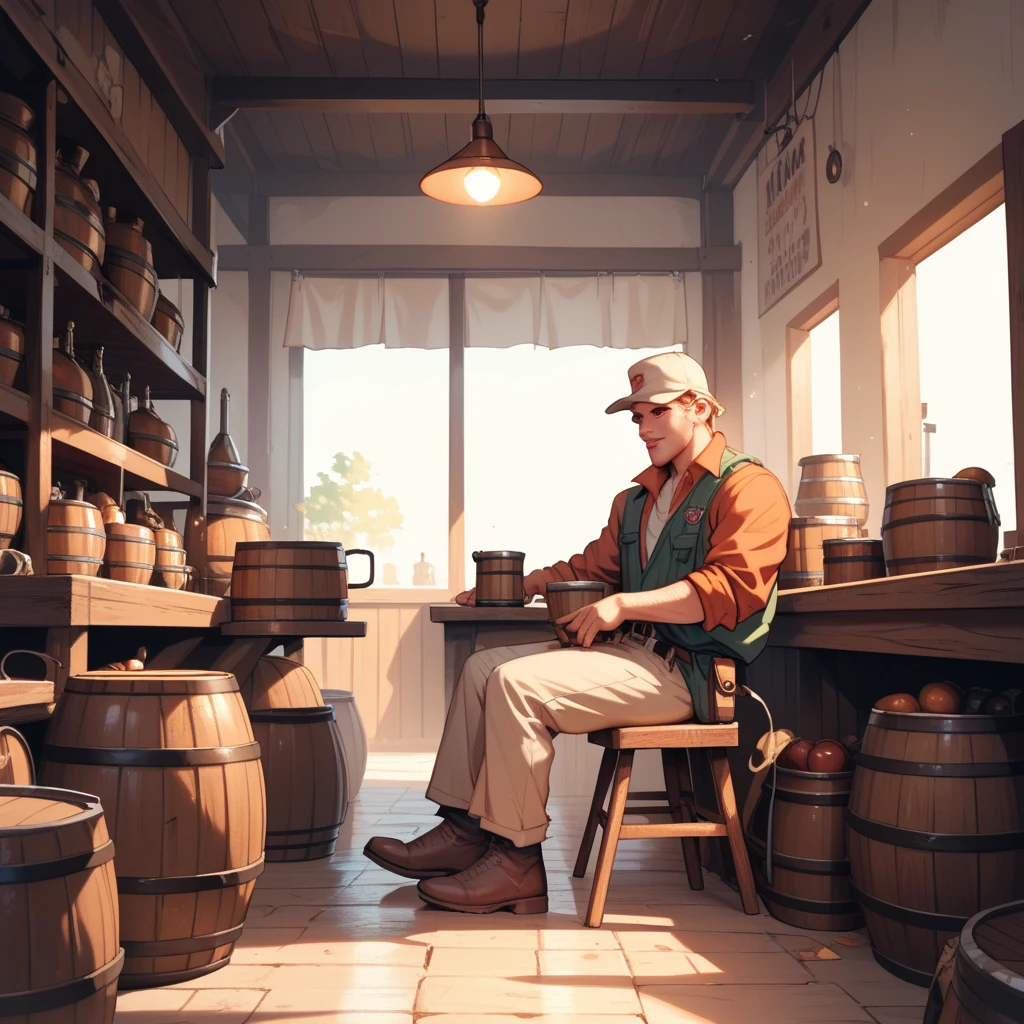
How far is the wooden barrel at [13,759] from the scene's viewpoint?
5.91ft

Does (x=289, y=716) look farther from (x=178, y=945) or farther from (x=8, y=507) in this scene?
(x=178, y=945)

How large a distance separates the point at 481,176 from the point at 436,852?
274 centimetres

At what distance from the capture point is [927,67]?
13.1 feet

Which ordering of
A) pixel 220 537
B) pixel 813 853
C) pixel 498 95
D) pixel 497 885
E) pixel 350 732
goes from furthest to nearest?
pixel 498 95, pixel 350 732, pixel 220 537, pixel 497 885, pixel 813 853

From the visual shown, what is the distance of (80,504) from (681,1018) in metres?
1.81

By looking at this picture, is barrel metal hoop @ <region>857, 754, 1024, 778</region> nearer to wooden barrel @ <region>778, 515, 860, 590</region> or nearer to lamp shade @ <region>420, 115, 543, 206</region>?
wooden barrel @ <region>778, 515, 860, 590</region>

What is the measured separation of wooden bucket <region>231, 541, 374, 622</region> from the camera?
10.8ft

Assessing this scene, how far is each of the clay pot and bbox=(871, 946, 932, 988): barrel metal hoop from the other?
2503 mm

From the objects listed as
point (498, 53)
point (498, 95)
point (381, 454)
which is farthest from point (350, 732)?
point (498, 53)

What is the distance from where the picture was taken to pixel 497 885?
2543 mm

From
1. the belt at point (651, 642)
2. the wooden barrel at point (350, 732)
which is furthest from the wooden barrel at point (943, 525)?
the wooden barrel at point (350, 732)

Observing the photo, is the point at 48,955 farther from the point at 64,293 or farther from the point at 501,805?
the point at 64,293

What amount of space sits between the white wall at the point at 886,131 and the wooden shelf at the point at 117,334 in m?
2.70

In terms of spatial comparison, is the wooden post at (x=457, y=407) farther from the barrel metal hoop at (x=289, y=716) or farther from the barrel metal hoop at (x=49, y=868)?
the barrel metal hoop at (x=49, y=868)
